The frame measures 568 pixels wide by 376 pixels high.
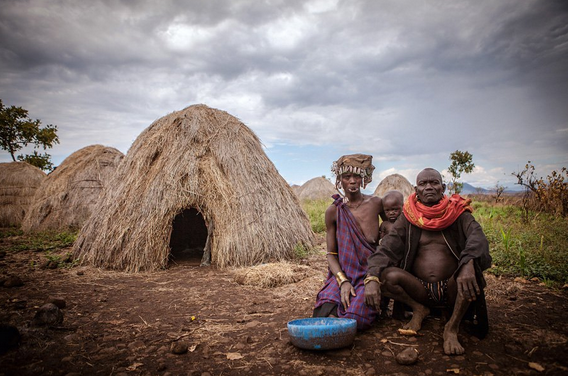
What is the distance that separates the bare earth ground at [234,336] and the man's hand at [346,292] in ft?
0.97

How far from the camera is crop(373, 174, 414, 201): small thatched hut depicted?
59.2ft

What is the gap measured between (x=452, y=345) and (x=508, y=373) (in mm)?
341

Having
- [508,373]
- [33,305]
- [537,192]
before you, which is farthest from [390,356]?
[537,192]

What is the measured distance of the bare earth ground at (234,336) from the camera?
2.24 m

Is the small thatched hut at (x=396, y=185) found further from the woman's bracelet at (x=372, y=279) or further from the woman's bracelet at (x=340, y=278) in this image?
the woman's bracelet at (x=372, y=279)

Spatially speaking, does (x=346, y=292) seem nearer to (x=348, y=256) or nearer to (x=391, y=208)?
(x=348, y=256)

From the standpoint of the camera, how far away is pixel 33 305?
361 cm

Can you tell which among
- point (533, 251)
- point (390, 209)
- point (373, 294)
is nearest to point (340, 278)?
point (373, 294)

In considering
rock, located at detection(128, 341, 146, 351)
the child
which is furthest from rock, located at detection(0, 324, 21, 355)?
the child

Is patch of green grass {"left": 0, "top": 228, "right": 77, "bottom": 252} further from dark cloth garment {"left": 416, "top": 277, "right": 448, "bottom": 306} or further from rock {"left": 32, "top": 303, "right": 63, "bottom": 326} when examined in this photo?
dark cloth garment {"left": 416, "top": 277, "right": 448, "bottom": 306}

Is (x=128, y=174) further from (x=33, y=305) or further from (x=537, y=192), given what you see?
(x=537, y=192)

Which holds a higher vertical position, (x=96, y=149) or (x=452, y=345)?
(x=96, y=149)

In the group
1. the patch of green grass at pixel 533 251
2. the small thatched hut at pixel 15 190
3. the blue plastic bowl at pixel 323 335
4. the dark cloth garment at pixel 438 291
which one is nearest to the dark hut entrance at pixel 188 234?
the blue plastic bowl at pixel 323 335

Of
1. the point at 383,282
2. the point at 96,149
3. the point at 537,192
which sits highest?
the point at 96,149
